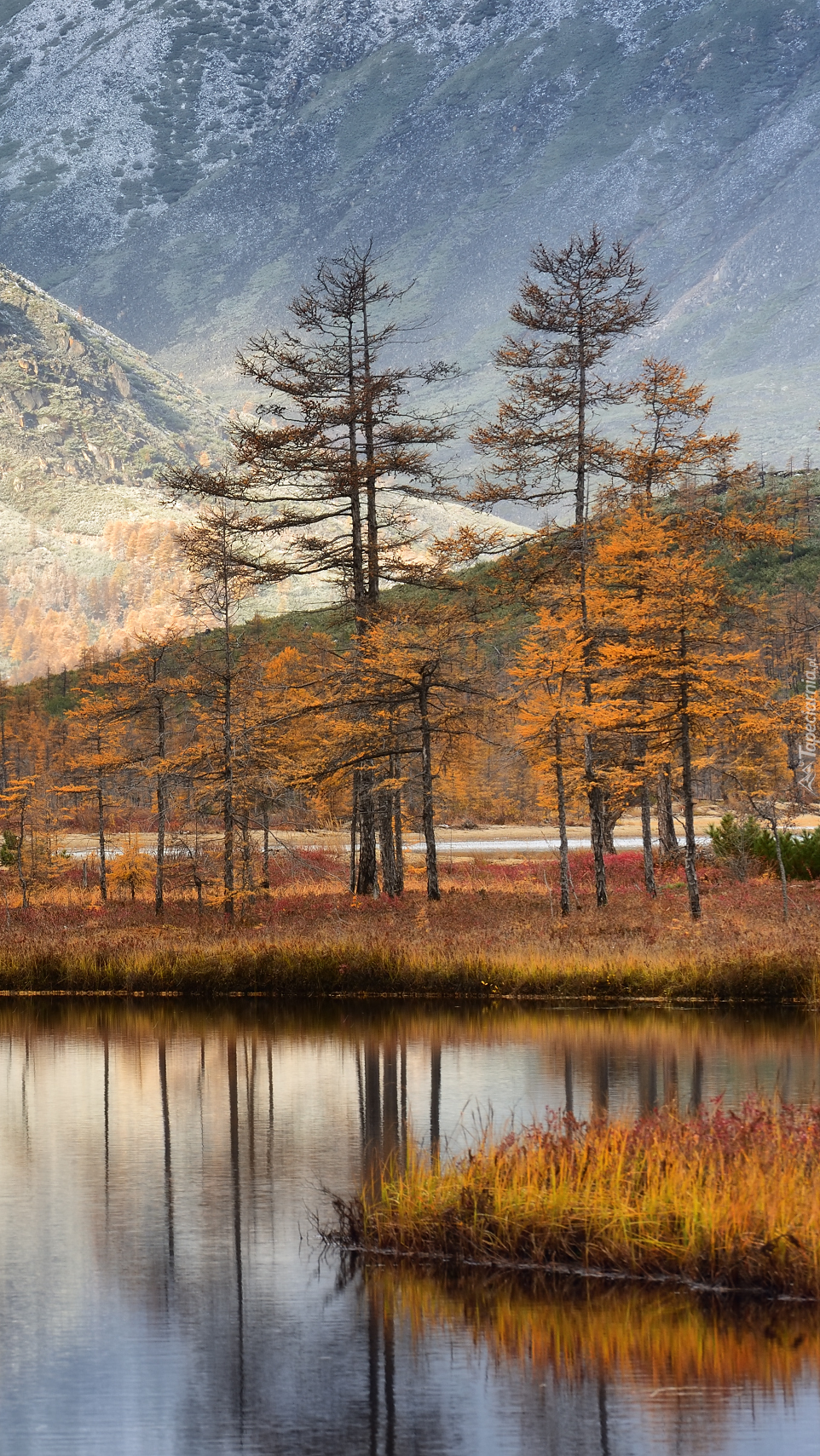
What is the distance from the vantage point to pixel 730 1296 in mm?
9984

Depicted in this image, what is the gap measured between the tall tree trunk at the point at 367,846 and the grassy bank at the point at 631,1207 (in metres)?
23.6

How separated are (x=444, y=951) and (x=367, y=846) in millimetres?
9410

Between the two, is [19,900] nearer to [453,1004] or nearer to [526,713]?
[526,713]

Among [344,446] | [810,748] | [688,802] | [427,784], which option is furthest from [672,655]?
[810,748]

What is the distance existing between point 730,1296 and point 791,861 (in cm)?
3024

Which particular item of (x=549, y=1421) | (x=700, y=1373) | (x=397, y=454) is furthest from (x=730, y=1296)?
(x=397, y=454)

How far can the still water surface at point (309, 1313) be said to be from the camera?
333 inches

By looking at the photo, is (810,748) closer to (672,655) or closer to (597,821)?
(597,821)

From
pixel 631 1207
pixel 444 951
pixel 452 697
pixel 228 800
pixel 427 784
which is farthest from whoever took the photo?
pixel 452 697

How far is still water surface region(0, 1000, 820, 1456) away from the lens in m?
8.46

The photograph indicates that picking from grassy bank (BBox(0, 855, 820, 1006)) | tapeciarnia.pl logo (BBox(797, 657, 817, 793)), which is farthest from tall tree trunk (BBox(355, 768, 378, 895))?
tapeciarnia.pl logo (BBox(797, 657, 817, 793))

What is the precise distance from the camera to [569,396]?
34.9 meters

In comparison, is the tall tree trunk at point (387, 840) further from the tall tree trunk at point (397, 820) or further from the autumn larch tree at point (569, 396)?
the autumn larch tree at point (569, 396)

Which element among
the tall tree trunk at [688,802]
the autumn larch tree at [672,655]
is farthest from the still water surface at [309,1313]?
the autumn larch tree at [672,655]
